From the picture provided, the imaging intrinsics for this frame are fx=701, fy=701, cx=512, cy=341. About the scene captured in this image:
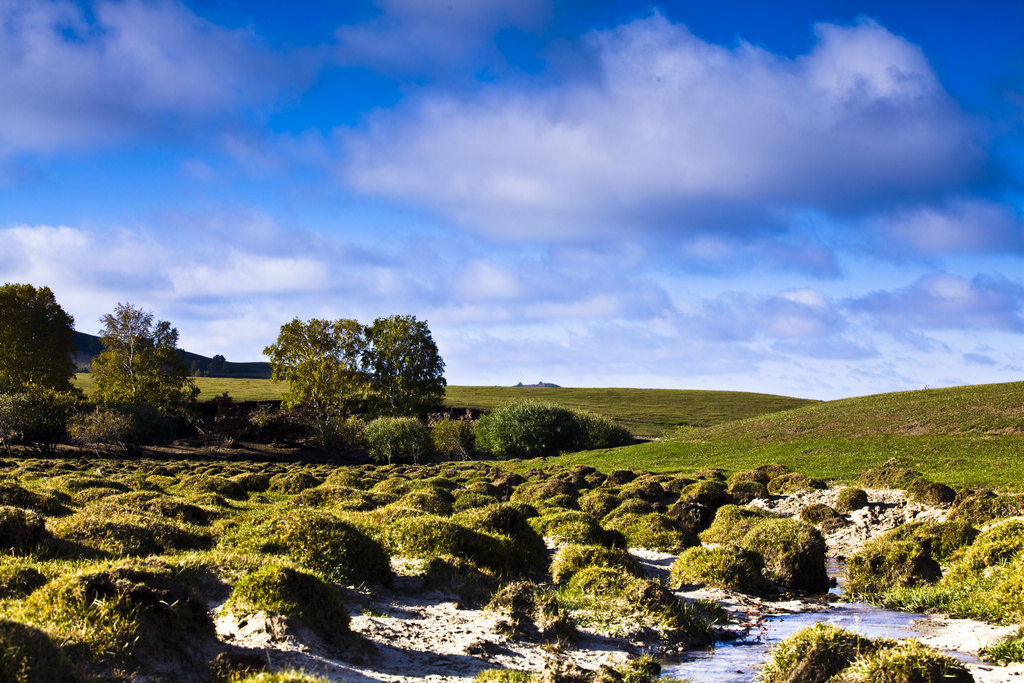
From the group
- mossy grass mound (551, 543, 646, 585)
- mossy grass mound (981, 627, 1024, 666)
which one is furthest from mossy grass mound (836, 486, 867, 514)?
mossy grass mound (981, 627, 1024, 666)

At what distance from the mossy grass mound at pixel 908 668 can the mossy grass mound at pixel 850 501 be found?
19662 mm

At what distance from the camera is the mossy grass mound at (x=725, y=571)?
1634 cm

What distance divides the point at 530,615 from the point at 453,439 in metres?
60.5

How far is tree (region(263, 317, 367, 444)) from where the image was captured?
8156 centimetres

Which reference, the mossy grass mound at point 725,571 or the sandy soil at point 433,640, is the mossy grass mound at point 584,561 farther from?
the sandy soil at point 433,640

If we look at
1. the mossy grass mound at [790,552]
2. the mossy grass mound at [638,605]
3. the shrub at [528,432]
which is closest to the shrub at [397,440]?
the shrub at [528,432]

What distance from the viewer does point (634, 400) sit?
14212 centimetres

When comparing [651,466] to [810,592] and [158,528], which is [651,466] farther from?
[158,528]

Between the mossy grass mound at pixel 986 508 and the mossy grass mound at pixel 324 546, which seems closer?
the mossy grass mound at pixel 324 546

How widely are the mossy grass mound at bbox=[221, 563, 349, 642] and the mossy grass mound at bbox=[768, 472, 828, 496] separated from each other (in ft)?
84.4

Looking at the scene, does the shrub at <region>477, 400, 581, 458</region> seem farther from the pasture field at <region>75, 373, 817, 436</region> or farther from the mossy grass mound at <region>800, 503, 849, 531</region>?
the mossy grass mound at <region>800, 503, 849, 531</region>

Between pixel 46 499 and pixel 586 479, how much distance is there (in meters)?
27.3

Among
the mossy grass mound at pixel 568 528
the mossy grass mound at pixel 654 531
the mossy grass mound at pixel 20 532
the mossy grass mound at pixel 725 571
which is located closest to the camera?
the mossy grass mound at pixel 20 532

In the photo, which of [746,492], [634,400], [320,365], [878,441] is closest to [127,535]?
[746,492]
